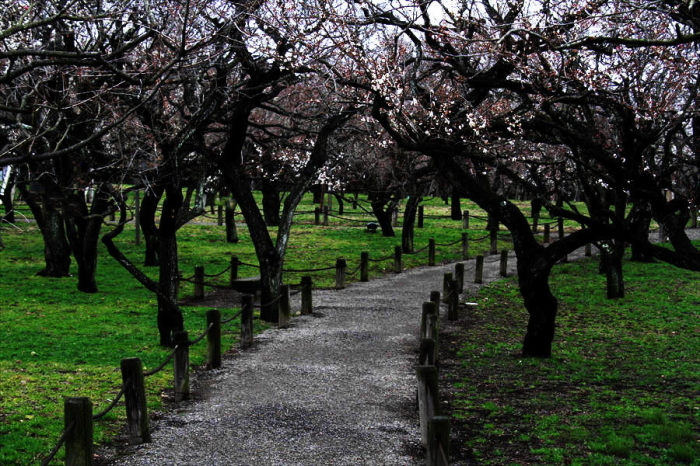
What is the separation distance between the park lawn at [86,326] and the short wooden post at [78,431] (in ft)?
3.75

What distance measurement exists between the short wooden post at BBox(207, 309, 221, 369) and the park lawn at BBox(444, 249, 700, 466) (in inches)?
150

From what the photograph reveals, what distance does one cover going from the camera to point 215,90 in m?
14.5

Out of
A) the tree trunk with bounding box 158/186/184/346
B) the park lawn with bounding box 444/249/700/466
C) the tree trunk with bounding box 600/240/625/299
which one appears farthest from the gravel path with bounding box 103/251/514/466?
the tree trunk with bounding box 600/240/625/299

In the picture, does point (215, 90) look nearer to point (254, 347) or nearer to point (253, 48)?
point (253, 48)

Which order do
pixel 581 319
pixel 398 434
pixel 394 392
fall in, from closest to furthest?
pixel 398 434, pixel 394 392, pixel 581 319

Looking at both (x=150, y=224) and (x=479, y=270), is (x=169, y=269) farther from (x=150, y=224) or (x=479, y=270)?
(x=479, y=270)

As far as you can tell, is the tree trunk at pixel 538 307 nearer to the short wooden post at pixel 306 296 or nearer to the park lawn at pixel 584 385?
the park lawn at pixel 584 385

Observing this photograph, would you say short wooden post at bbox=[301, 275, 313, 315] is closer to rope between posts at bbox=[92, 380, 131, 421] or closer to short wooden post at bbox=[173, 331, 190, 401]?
short wooden post at bbox=[173, 331, 190, 401]

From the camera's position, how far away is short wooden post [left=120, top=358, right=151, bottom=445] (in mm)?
8812

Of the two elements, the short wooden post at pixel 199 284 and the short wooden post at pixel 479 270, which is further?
the short wooden post at pixel 479 270

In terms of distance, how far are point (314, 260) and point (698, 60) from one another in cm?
1756

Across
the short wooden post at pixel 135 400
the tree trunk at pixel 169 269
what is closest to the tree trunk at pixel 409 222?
the tree trunk at pixel 169 269

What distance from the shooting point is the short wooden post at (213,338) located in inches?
496

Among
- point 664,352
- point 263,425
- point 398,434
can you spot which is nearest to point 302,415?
point 263,425
